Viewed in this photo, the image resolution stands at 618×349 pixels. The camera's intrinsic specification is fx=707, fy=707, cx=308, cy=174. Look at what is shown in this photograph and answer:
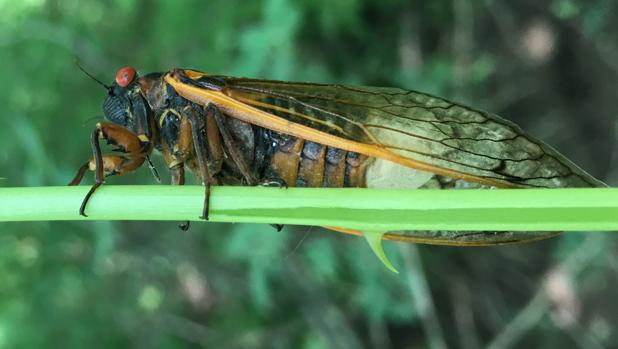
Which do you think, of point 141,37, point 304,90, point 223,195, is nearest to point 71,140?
point 141,37

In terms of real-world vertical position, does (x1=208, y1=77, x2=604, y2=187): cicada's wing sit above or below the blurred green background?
above

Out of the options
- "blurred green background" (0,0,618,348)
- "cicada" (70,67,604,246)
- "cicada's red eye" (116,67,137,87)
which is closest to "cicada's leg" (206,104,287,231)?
"cicada" (70,67,604,246)

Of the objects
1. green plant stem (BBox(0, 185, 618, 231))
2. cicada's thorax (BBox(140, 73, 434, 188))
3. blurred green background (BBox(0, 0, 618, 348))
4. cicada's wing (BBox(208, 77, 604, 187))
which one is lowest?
blurred green background (BBox(0, 0, 618, 348))

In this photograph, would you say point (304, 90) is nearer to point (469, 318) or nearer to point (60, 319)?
point (469, 318)

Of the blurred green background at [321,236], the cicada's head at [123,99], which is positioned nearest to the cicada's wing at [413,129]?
the cicada's head at [123,99]

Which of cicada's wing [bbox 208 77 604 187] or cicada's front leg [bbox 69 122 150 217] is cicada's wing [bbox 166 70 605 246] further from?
cicada's front leg [bbox 69 122 150 217]

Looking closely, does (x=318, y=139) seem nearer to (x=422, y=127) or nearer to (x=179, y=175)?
(x=422, y=127)

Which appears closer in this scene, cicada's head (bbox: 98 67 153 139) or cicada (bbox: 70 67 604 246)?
cicada (bbox: 70 67 604 246)

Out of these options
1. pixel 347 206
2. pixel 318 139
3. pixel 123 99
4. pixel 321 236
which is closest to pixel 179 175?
pixel 123 99

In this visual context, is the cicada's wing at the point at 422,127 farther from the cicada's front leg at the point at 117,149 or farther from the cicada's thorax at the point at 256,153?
the cicada's front leg at the point at 117,149
